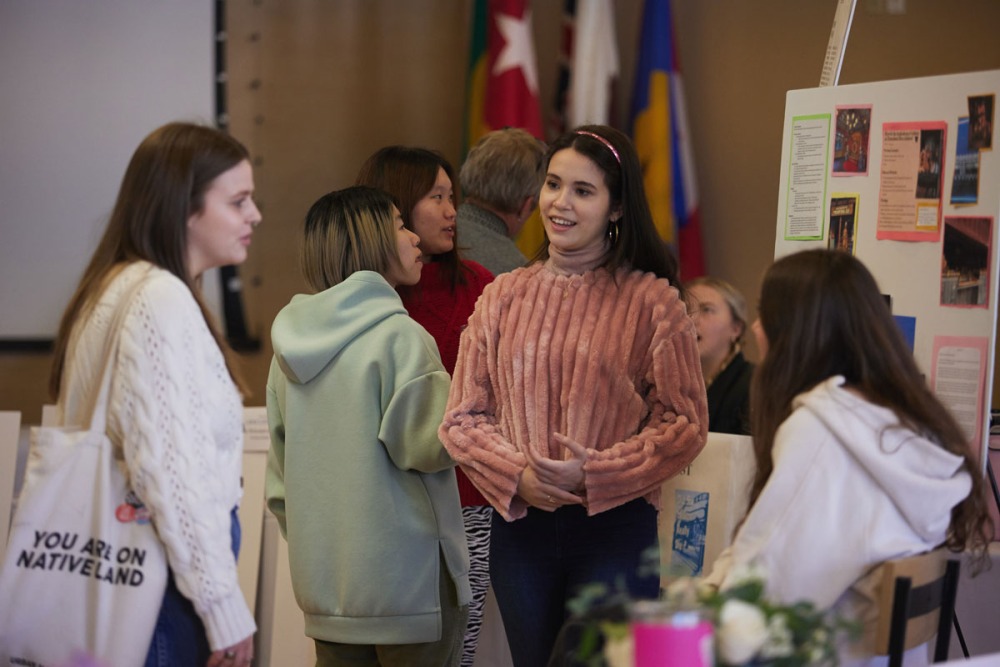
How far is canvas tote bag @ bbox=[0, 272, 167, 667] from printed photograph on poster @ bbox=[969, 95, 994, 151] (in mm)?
1804

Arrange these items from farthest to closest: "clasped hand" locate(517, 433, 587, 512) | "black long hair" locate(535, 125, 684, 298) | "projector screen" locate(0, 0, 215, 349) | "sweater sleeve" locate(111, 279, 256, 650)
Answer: "projector screen" locate(0, 0, 215, 349)
"black long hair" locate(535, 125, 684, 298)
"clasped hand" locate(517, 433, 587, 512)
"sweater sleeve" locate(111, 279, 256, 650)

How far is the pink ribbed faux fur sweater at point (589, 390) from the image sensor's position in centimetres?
220

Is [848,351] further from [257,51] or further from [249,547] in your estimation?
[257,51]

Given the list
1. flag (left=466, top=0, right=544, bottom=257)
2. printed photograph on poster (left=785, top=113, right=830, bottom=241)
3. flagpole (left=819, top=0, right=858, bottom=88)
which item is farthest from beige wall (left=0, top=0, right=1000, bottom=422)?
printed photograph on poster (left=785, top=113, right=830, bottom=241)

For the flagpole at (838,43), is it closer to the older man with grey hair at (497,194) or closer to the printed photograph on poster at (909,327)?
the printed photograph on poster at (909,327)

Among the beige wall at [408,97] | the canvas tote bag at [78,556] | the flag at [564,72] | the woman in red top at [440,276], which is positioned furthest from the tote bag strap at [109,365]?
the flag at [564,72]

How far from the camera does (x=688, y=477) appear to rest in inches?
124

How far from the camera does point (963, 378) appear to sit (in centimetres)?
251

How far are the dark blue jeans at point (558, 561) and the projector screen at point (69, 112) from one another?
2.84m

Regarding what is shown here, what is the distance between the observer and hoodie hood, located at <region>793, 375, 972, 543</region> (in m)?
1.82

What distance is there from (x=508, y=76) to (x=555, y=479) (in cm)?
285

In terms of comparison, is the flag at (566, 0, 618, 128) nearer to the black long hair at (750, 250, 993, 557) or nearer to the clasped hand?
the clasped hand

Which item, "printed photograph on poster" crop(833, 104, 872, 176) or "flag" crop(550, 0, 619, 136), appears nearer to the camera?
"printed photograph on poster" crop(833, 104, 872, 176)

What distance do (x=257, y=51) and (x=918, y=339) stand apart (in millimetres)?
3181
